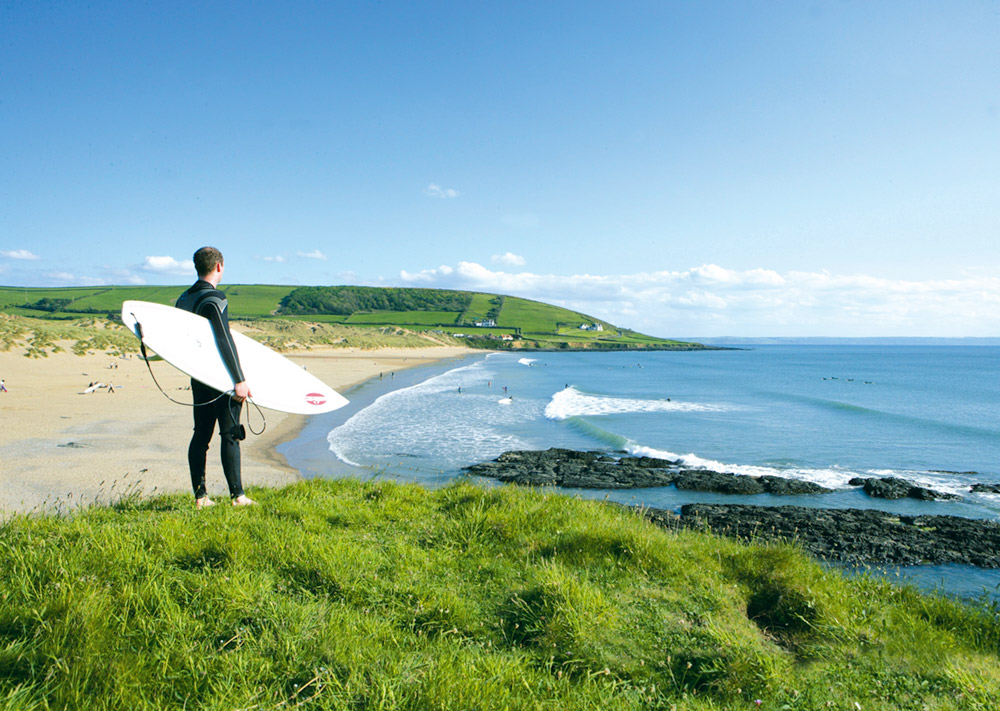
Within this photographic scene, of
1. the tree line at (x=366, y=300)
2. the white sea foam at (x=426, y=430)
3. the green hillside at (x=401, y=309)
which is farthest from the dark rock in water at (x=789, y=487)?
the tree line at (x=366, y=300)

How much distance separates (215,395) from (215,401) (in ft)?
0.20

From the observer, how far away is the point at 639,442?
76.5 feet

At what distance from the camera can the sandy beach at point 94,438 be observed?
11312 millimetres

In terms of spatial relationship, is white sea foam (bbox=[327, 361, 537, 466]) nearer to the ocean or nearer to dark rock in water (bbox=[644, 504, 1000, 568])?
the ocean

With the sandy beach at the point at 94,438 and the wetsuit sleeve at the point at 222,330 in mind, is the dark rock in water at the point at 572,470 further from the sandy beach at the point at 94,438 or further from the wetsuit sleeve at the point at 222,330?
the wetsuit sleeve at the point at 222,330

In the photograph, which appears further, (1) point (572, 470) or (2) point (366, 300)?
(2) point (366, 300)

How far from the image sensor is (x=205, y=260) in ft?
17.9

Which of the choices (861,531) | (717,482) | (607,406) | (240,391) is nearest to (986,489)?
(861,531)

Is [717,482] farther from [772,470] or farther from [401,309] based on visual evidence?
[401,309]

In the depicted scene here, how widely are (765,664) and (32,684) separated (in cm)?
397

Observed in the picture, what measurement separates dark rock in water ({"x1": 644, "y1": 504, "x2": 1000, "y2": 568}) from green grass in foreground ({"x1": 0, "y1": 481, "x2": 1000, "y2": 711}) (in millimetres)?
5608

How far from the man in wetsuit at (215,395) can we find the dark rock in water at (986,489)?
811 inches

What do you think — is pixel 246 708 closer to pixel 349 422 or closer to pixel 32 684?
pixel 32 684

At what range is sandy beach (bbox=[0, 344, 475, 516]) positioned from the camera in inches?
445
